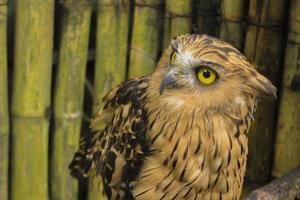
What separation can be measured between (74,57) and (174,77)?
31.2 inches

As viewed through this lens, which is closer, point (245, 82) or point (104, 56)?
point (245, 82)

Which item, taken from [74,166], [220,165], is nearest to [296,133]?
[220,165]

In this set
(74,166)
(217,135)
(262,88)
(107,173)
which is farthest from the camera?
(74,166)

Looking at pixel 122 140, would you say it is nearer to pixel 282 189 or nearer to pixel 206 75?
pixel 206 75

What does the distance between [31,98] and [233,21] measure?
77 cm

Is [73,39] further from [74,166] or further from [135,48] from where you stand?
[74,166]

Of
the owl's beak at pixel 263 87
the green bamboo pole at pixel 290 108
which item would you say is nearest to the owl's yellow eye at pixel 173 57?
the owl's beak at pixel 263 87

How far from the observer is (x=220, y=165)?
2.27m

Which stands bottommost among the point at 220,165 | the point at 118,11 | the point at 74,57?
the point at 220,165

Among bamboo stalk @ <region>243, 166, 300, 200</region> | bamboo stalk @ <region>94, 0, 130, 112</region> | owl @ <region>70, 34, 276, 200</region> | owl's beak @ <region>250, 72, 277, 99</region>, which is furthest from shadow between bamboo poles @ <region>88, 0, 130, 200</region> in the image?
owl's beak @ <region>250, 72, 277, 99</region>

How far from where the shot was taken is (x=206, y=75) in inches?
81.4

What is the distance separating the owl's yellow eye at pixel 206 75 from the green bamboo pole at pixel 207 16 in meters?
0.78

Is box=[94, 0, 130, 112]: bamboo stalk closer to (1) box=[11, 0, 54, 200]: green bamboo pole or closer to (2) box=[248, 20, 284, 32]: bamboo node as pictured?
(1) box=[11, 0, 54, 200]: green bamboo pole

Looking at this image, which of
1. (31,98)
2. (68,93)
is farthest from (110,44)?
(31,98)
